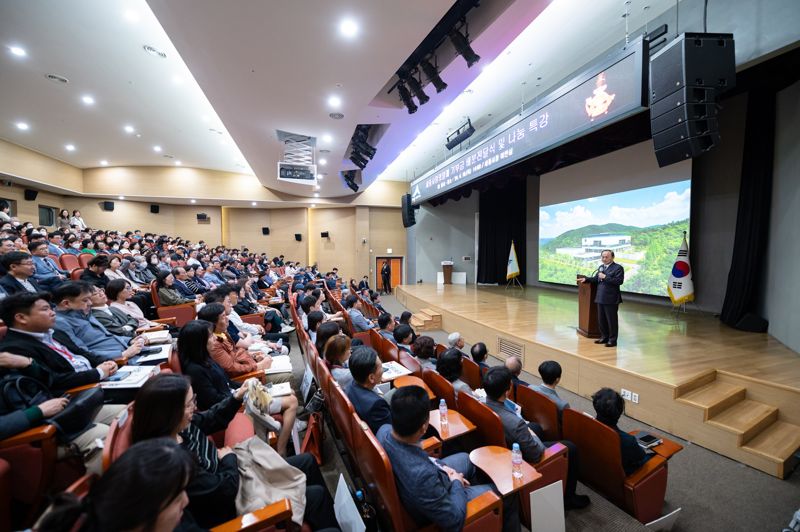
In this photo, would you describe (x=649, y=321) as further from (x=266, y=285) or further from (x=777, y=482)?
(x=266, y=285)

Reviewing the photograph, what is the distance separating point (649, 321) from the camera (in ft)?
18.1

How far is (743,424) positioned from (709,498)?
950 mm

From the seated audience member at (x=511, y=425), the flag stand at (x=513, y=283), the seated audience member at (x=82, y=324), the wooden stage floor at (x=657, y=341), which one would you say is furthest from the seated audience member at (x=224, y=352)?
the flag stand at (x=513, y=283)

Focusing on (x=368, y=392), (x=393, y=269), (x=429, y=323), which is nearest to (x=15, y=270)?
(x=368, y=392)

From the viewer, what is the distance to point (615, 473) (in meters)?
1.92

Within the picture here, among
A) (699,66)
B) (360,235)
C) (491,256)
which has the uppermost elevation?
(699,66)

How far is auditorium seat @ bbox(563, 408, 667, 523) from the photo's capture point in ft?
6.15

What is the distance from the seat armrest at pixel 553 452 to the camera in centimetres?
182

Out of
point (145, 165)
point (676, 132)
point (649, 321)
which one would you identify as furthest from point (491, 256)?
point (145, 165)

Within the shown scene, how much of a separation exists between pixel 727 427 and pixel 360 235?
39.6 ft

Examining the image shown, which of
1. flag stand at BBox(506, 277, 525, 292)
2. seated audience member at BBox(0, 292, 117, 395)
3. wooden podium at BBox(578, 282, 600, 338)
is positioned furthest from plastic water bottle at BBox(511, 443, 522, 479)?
flag stand at BBox(506, 277, 525, 292)

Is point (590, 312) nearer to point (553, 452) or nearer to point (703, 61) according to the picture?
point (703, 61)

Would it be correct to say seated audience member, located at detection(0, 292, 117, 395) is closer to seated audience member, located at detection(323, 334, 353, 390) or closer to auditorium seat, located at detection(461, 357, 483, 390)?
seated audience member, located at detection(323, 334, 353, 390)

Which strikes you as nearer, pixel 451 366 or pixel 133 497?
pixel 133 497
